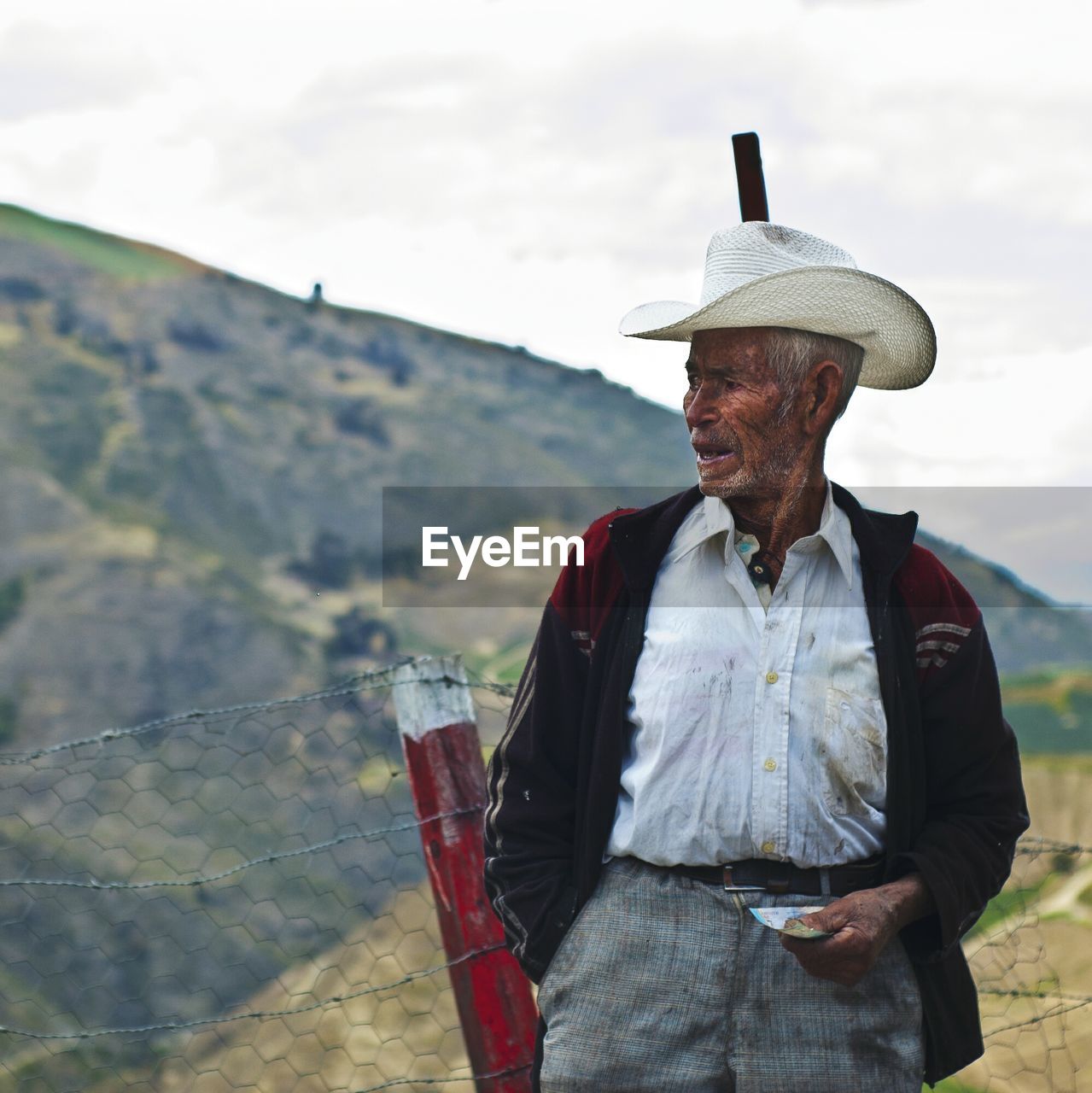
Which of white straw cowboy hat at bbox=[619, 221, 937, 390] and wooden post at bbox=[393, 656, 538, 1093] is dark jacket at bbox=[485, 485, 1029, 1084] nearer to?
white straw cowboy hat at bbox=[619, 221, 937, 390]

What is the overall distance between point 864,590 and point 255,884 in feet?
84.6

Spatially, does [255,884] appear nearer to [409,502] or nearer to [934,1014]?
[409,502]

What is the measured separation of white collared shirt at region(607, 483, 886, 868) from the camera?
1.81m

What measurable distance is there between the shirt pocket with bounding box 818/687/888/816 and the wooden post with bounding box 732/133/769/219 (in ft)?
2.63

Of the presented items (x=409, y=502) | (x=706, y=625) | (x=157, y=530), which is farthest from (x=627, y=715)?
(x=409, y=502)

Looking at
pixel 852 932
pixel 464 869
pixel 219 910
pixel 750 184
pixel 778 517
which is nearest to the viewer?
pixel 852 932

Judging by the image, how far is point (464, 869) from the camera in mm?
2566

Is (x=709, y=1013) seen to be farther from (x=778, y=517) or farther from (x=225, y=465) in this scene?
(x=225, y=465)

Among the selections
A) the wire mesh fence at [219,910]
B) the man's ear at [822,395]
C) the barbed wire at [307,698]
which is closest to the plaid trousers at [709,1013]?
the man's ear at [822,395]

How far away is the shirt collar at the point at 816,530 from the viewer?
1.94 m

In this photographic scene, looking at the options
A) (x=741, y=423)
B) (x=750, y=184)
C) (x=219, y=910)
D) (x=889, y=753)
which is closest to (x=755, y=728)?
(x=889, y=753)

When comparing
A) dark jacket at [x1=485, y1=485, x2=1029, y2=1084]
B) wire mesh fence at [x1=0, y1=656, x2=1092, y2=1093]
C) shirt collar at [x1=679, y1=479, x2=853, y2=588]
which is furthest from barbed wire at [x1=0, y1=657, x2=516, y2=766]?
wire mesh fence at [x1=0, y1=656, x2=1092, y2=1093]

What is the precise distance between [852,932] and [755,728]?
0.92 ft

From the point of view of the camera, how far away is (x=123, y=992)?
986 inches
